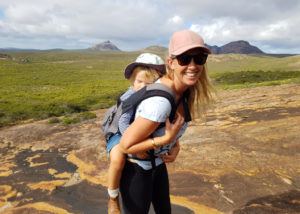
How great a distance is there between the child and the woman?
8 centimetres

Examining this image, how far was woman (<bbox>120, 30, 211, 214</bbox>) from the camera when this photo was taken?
8.90 ft

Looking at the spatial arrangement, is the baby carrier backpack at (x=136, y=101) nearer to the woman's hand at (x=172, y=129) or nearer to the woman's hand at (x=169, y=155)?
the woman's hand at (x=172, y=129)

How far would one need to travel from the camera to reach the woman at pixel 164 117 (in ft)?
8.90

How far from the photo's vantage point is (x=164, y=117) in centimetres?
271

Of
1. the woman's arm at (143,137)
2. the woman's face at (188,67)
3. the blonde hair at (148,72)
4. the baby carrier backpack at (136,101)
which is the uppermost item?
the woman's face at (188,67)

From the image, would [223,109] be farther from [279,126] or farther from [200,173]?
[200,173]

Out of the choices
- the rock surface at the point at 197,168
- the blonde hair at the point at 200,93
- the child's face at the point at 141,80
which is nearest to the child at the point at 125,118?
the child's face at the point at 141,80

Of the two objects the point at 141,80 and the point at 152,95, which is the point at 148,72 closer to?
the point at 141,80

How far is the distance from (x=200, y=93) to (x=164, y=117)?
515 mm

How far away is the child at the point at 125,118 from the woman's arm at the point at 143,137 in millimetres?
143

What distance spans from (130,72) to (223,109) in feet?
35.4

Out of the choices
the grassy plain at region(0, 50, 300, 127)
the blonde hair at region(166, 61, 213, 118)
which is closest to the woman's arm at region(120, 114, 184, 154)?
the blonde hair at region(166, 61, 213, 118)

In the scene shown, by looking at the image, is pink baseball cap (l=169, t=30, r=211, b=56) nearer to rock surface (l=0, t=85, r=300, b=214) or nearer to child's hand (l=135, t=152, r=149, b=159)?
child's hand (l=135, t=152, r=149, b=159)

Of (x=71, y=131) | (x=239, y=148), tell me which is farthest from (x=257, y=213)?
(x=71, y=131)
